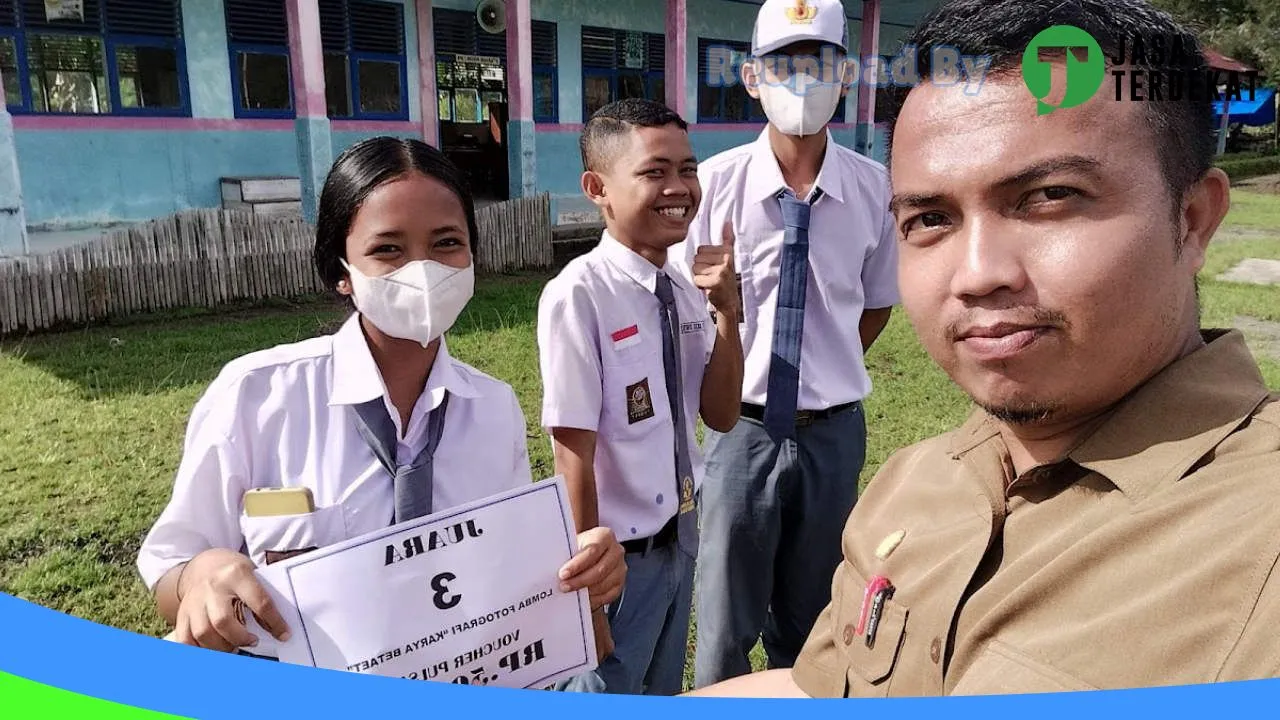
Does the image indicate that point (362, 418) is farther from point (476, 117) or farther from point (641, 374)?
point (476, 117)

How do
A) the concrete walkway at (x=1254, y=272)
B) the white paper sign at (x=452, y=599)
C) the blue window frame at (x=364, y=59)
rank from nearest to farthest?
the white paper sign at (x=452, y=599) < the concrete walkway at (x=1254, y=272) < the blue window frame at (x=364, y=59)

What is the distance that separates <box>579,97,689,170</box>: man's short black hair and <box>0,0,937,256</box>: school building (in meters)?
7.76

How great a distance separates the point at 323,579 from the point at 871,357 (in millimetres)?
6190

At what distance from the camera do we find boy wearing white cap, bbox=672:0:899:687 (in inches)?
102

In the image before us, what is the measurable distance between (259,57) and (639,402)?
1005 cm

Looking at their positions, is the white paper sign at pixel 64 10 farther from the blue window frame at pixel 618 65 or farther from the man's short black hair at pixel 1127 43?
the man's short black hair at pixel 1127 43

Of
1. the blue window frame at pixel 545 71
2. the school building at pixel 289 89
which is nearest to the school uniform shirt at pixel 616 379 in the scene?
the school building at pixel 289 89

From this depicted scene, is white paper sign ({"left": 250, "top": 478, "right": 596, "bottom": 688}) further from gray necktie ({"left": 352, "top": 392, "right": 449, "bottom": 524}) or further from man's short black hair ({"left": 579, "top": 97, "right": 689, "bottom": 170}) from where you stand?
man's short black hair ({"left": 579, "top": 97, "right": 689, "bottom": 170})

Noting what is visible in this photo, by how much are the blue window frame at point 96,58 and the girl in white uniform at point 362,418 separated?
30.6ft

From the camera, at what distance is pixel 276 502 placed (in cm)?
153

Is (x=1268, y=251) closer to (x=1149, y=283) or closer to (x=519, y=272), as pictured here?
(x=519, y=272)

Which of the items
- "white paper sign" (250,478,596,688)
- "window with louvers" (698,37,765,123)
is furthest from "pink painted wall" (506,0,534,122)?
"white paper sign" (250,478,596,688)

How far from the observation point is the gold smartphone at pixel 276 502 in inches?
59.7

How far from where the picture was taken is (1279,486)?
0.87 metres
